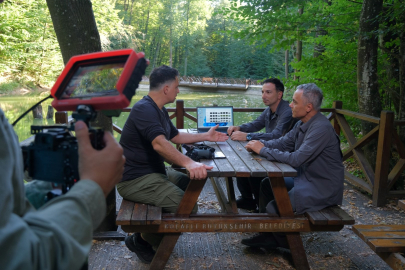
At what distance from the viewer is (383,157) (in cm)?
468

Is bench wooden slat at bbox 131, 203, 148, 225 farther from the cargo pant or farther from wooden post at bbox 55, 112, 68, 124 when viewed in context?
wooden post at bbox 55, 112, 68, 124

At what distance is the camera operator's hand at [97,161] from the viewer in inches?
35.7

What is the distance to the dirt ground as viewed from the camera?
3.11 metres

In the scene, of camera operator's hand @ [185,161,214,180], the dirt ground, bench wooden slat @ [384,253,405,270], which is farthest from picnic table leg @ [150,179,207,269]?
bench wooden slat @ [384,253,405,270]

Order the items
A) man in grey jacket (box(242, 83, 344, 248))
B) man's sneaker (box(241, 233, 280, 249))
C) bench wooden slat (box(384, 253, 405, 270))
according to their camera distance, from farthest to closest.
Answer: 1. man's sneaker (box(241, 233, 280, 249))
2. man in grey jacket (box(242, 83, 344, 248))
3. bench wooden slat (box(384, 253, 405, 270))

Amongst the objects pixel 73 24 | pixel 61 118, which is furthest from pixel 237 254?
pixel 73 24

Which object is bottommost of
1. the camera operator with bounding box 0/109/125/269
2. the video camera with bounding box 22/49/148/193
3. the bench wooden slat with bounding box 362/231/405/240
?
the bench wooden slat with bounding box 362/231/405/240

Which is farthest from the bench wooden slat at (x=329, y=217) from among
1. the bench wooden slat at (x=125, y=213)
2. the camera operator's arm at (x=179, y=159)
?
the bench wooden slat at (x=125, y=213)

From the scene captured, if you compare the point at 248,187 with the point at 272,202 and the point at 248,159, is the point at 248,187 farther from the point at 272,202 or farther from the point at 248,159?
the point at 272,202

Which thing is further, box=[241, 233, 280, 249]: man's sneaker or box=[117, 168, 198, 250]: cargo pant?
box=[241, 233, 280, 249]: man's sneaker

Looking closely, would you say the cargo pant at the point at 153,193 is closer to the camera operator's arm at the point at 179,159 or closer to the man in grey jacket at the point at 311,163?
the camera operator's arm at the point at 179,159

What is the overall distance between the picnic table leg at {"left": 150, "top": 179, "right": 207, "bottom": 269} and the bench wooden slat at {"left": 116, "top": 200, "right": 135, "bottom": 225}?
339 millimetres

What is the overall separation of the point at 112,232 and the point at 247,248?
51.1 inches

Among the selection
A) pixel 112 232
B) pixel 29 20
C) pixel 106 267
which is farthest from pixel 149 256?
pixel 29 20
